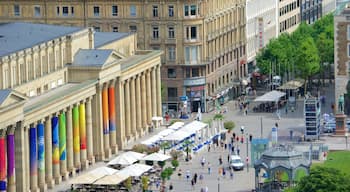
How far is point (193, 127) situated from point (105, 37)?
15.3m

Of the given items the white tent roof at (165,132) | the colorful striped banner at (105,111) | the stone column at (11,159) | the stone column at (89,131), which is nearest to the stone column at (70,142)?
Result: the stone column at (89,131)

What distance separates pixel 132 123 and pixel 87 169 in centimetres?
1982

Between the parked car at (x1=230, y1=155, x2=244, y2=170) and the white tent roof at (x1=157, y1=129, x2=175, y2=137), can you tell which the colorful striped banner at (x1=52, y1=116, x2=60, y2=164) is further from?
the white tent roof at (x1=157, y1=129, x2=175, y2=137)

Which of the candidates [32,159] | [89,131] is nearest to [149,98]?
[89,131]

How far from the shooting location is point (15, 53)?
157750 mm

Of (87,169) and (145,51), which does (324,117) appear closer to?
(145,51)

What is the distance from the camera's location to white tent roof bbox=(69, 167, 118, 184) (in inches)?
6024

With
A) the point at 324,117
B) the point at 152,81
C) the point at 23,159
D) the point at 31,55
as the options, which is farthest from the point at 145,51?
the point at 23,159

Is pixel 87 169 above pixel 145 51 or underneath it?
underneath

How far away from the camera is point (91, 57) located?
173 m

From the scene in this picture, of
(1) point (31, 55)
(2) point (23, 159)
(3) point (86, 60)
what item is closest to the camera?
(2) point (23, 159)

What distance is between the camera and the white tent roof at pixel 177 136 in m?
178

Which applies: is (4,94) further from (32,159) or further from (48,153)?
(48,153)

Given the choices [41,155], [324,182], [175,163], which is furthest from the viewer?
[175,163]
